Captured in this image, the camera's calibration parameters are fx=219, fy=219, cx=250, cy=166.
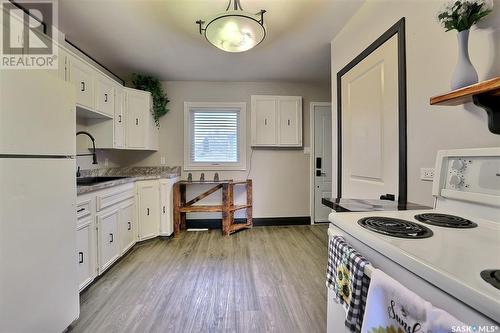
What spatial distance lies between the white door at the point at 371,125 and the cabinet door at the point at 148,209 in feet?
8.15

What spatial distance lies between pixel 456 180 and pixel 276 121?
293 centimetres

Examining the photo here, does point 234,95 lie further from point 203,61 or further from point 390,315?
point 390,315

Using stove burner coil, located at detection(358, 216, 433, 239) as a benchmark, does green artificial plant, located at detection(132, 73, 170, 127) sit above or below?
above

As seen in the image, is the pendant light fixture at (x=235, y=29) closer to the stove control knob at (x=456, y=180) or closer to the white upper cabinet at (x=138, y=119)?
the stove control knob at (x=456, y=180)

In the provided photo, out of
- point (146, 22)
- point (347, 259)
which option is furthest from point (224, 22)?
point (347, 259)

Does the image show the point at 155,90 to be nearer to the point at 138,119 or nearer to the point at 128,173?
the point at 138,119

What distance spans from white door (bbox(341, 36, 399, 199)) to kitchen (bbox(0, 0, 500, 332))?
24 millimetres

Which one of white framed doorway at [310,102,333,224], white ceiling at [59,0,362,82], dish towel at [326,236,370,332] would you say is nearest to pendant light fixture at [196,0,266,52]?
white ceiling at [59,0,362,82]

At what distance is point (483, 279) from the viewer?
0.47 metres

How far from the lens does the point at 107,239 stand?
2.23 meters

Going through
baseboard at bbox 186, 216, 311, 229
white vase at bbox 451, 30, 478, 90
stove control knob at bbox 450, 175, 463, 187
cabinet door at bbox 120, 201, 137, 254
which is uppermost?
white vase at bbox 451, 30, 478, 90

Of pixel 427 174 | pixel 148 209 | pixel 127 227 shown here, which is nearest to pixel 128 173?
pixel 148 209

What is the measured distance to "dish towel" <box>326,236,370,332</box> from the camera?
2.35ft

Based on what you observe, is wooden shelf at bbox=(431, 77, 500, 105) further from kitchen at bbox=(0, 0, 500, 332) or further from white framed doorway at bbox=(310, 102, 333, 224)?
white framed doorway at bbox=(310, 102, 333, 224)
